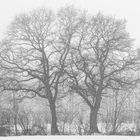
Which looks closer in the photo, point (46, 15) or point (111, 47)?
point (111, 47)

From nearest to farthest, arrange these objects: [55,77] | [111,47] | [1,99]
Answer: [111,47]
[55,77]
[1,99]

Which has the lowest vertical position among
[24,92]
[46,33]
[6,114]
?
[6,114]

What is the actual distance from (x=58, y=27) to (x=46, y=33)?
4.67 feet

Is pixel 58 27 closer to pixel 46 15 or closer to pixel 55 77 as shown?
pixel 46 15

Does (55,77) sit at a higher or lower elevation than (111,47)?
lower

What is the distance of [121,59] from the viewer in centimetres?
3297

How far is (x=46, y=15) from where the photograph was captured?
3472 cm

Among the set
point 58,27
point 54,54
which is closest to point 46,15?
point 58,27

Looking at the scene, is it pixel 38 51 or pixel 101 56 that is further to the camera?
pixel 38 51

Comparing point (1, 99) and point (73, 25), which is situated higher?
point (73, 25)

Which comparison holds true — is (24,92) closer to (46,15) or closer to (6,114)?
(6,114)

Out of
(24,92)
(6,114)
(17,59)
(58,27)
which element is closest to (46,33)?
(58,27)

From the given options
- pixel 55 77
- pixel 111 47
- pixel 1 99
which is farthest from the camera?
pixel 1 99

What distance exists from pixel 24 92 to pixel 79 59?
7170mm
